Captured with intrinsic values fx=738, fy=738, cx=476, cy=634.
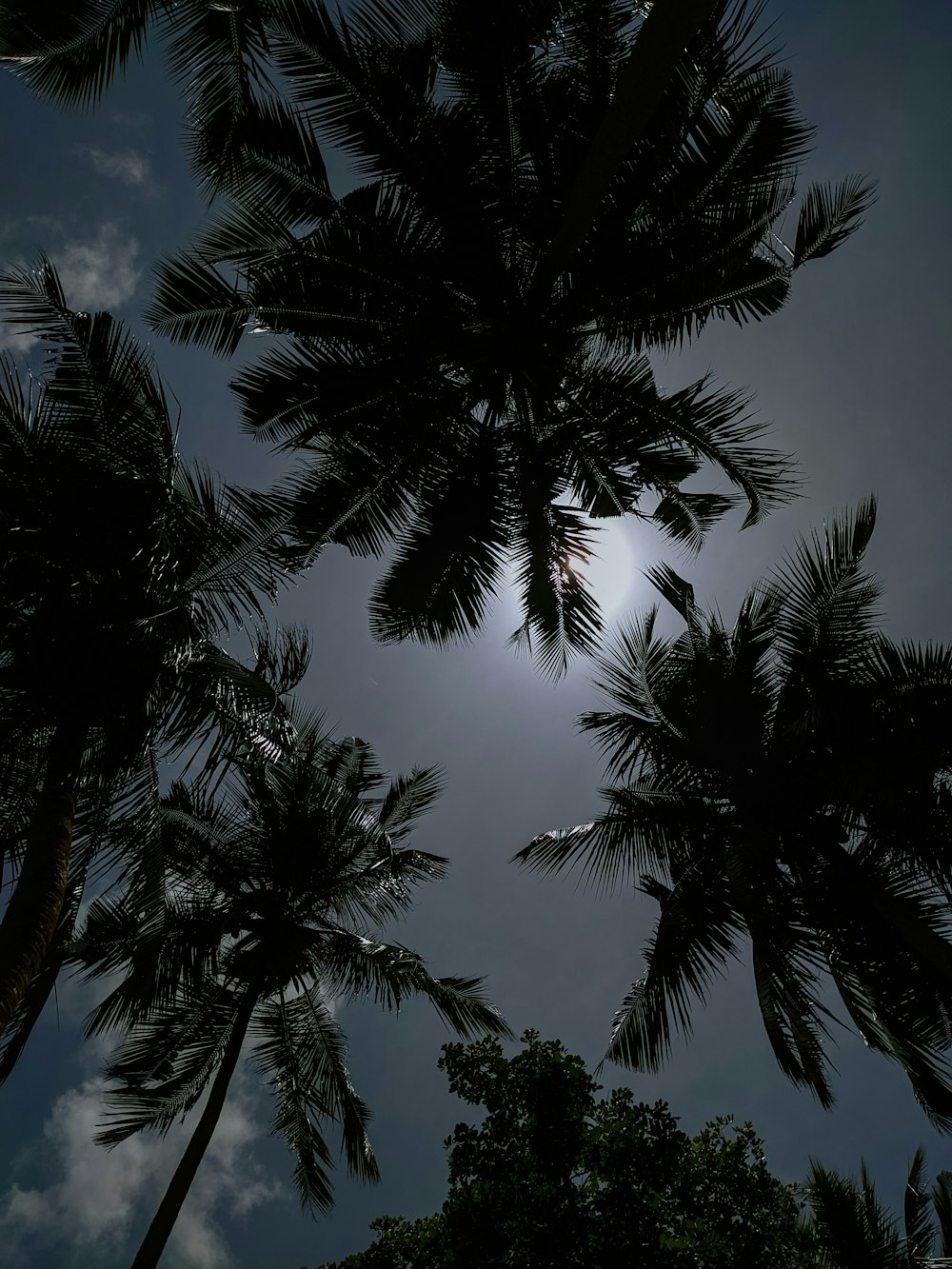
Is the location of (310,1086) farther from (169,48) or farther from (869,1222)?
(169,48)

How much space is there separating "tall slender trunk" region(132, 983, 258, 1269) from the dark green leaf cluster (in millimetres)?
2237

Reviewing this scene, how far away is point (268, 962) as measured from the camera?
876cm

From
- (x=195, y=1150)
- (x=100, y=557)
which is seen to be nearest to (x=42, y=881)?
(x=100, y=557)

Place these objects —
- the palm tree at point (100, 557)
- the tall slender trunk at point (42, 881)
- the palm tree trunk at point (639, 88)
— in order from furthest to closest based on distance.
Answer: the palm tree at point (100, 557) → the tall slender trunk at point (42, 881) → the palm tree trunk at point (639, 88)

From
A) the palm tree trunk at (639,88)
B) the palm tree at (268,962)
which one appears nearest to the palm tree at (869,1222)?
the palm tree at (268,962)

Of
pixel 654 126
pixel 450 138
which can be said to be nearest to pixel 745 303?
pixel 654 126

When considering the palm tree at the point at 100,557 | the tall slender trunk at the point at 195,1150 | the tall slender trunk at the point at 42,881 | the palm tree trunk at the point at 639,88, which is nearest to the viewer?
the palm tree trunk at the point at 639,88

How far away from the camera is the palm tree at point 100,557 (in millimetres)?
5664

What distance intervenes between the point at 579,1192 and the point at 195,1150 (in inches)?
160

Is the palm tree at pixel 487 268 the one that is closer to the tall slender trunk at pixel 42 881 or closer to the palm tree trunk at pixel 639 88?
the palm tree trunk at pixel 639 88

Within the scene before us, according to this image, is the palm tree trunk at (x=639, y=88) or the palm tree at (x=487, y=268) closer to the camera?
the palm tree trunk at (x=639, y=88)

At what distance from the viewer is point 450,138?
7.17 metres

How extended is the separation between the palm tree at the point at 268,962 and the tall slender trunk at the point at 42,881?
2.44 m

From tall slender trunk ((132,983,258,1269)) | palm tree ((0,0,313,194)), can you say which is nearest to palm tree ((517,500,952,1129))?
tall slender trunk ((132,983,258,1269))
